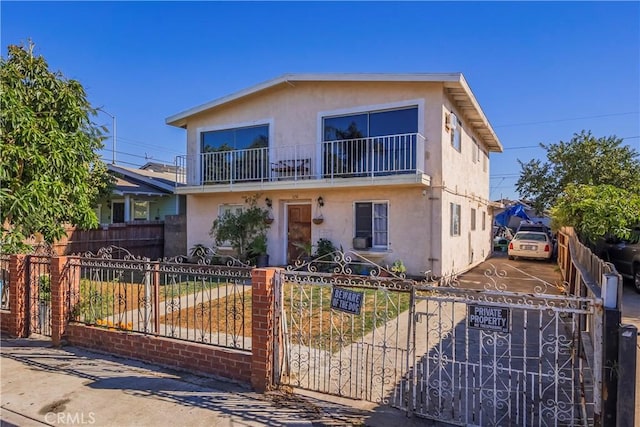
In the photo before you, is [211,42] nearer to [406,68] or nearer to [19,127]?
[406,68]

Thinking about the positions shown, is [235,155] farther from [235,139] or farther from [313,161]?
[313,161]

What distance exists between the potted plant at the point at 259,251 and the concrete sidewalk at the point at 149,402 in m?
7.98

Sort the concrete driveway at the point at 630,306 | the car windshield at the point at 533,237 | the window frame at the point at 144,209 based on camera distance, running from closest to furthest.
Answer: the concrete driveway at the point at 630,306 < the car windshield at the point at 533,237 < the window frame at the point at 144,209

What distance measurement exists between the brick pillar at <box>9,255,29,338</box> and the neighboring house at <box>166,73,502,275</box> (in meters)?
7.48

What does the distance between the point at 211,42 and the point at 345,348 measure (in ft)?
33.5

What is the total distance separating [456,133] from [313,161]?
4.90 metres

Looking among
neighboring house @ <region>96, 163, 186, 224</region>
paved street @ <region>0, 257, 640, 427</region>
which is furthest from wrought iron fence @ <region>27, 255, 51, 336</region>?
neighboring house @ <region>96, 163, 186, 224</region>

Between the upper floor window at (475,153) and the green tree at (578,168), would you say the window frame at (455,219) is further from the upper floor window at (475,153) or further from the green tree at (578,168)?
the green tree at (578,168)

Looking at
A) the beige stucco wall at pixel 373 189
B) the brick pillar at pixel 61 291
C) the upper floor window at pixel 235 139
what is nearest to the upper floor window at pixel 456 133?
the beige stucco wall at pixel 373 189

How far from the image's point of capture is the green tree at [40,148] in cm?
672

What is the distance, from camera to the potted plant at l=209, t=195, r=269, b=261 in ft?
44.8

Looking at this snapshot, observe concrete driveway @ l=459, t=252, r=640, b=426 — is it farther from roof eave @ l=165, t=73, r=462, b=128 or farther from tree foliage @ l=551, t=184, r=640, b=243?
roof eave @ l=165, t=73, r=462, b=128

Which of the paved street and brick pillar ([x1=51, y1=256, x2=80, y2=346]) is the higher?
brick pillar ([x1=51, y1=256, x2=80, y2=346])

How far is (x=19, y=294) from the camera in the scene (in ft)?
22.1
